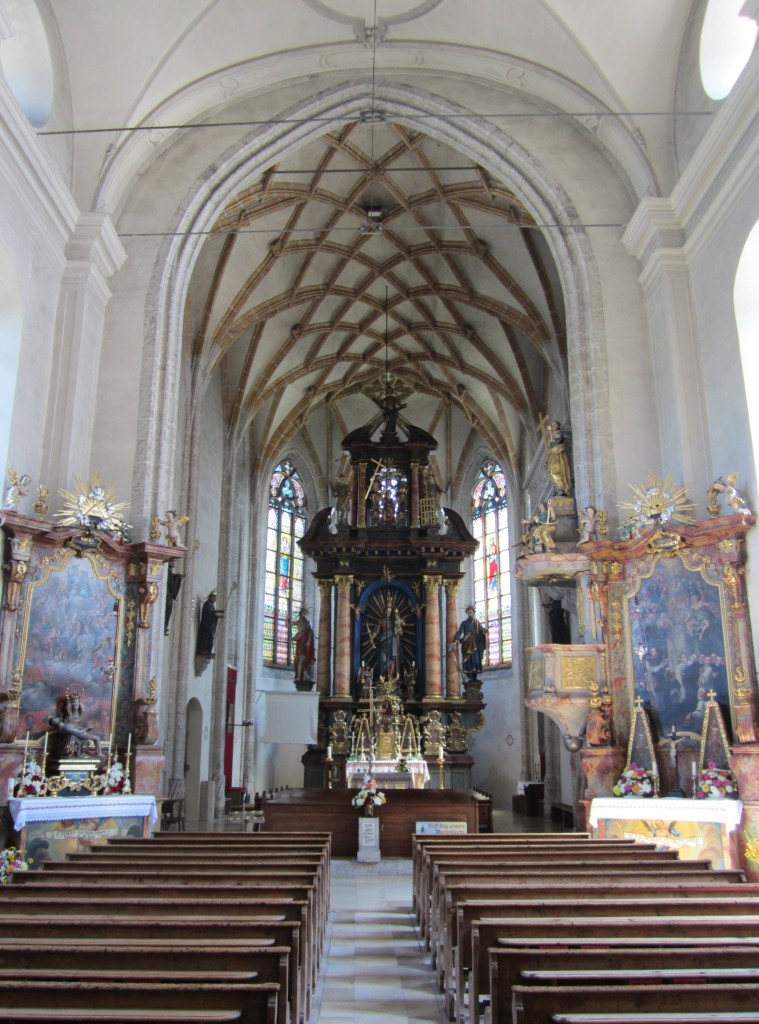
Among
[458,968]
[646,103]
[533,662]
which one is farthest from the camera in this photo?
[646,103]

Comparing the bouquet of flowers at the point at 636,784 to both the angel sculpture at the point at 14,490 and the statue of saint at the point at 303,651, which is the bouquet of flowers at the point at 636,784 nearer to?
the angel sculpture at the point at 14,490

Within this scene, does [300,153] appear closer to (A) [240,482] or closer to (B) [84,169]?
(B) [84,169]

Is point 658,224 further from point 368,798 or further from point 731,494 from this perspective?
point 368,798

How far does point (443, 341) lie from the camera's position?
2538 centimetres

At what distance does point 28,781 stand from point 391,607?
49.9 feet

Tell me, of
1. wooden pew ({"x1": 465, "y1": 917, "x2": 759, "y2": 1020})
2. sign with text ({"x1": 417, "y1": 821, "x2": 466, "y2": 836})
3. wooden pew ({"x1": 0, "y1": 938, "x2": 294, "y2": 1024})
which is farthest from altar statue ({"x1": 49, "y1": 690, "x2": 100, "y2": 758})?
wooden pew ({"x1": 465, "y1": 917, "x2": 759, "y2": 1020})

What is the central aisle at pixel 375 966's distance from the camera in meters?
6.22

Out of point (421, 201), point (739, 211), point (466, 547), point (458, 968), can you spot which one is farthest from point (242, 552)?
point (458, 968)

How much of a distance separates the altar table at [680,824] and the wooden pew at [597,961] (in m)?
5.72

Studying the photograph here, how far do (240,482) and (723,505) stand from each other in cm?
1630

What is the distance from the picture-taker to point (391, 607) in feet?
82.9

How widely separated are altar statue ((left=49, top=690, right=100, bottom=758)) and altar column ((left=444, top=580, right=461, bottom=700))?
13716 mm

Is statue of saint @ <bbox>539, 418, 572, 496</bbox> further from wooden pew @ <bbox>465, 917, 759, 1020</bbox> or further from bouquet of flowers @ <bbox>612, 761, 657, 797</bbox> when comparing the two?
wooden pew @ <bbox>465, 917, 759, 1020</bbox>

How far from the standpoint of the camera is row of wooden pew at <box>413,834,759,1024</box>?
3818 millimetres
